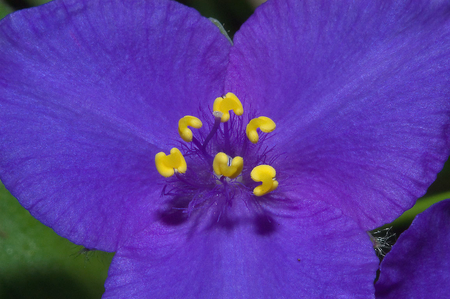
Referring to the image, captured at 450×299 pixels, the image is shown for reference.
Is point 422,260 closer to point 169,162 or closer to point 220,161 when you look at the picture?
point 220,161

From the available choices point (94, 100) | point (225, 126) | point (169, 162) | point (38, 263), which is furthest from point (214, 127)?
point (38, 263)

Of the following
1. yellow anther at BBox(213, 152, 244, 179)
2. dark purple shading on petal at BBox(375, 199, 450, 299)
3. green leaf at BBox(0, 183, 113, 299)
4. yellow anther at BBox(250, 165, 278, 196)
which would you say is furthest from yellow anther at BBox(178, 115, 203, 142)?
green leaf at BBox(0, 183, 113, 299)

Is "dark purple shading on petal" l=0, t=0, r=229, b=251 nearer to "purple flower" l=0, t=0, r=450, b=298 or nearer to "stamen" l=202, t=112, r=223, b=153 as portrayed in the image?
"purple flower" l=0, t=0, r=450, b=298

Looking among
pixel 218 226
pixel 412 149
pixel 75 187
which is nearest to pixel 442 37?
pixel 412 149

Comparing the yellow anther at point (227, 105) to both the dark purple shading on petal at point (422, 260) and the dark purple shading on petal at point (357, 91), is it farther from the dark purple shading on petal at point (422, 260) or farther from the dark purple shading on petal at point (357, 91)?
the dark purple shading on petal at point (422, 260)

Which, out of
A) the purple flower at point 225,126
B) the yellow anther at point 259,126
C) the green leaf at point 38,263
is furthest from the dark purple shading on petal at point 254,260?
the green leaf at point 38,263

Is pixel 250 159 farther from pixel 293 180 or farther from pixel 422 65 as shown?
pixel 422 65

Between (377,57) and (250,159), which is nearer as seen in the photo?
(377,57)
